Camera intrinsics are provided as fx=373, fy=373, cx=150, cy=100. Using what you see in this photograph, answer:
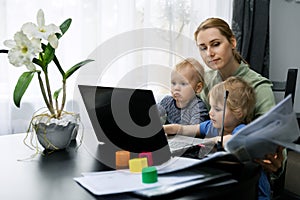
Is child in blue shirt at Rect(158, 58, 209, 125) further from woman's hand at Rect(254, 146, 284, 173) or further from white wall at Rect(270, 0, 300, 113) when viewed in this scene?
white wall at Rect(270, 0, 300, 113)

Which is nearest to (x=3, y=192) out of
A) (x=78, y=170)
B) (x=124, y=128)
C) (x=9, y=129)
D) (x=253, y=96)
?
(x=78, y=170)

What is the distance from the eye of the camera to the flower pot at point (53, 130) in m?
1.19

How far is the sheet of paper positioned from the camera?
820 mm

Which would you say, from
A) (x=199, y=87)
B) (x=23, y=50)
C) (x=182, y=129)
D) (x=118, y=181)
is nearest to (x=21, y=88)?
(x=23, y=50)

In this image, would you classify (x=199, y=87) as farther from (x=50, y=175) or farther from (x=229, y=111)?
(x=50, y=175)

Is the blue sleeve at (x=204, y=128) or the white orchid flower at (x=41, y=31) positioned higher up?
the white orchid flower at (x=41, y=31)

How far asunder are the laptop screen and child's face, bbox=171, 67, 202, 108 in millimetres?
→ 562

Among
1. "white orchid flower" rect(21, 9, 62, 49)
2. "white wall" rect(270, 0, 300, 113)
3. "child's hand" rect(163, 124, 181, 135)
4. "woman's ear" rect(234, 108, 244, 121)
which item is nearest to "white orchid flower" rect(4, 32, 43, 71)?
"white orchid flower" rect(21, 9, 62, 49)

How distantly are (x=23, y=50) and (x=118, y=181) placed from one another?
20.1 inches

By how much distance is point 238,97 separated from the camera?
136 centimetres

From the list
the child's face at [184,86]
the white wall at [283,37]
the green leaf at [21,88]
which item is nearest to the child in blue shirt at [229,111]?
the child's face at [184,86]

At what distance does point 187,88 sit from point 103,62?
1.81ft

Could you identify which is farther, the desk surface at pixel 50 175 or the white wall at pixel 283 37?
the white wall at pixel 283 37

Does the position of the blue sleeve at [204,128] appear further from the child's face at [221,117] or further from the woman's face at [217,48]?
the woman's face at [217,48]
